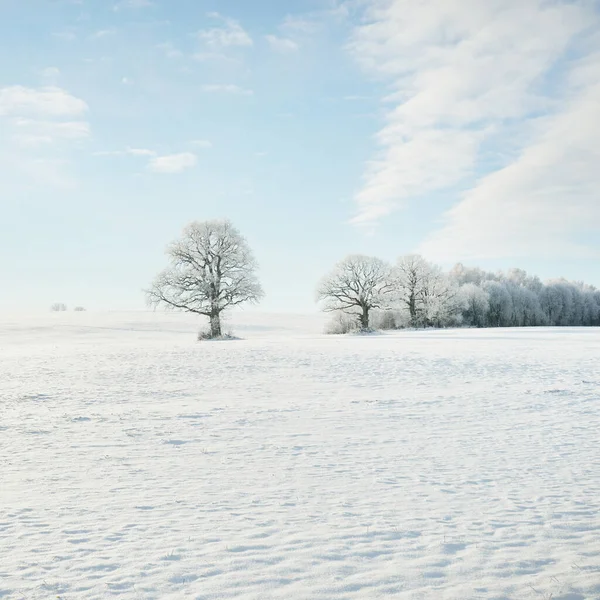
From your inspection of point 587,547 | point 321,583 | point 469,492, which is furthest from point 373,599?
point 469,492

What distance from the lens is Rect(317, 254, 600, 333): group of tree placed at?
59938mm

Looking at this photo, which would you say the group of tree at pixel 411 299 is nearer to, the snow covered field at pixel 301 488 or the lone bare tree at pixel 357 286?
the lone bare tree at pixel 357 286

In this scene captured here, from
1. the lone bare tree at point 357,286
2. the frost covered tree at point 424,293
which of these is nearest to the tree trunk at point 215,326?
the lone bare tree at point 357,286

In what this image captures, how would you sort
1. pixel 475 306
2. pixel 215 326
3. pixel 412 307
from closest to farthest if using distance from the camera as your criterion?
1. pixel 215 326
2. pixel 412 307
3. pixel 475 306

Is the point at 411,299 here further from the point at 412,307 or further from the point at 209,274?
the point at 209,274

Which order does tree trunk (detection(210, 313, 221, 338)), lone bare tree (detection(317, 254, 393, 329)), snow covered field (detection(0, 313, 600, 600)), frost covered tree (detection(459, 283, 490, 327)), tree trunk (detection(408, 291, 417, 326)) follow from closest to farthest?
snow covered field (detection(0, 313, 600, 600)) < tree trunk (detection(210, 313, 221, 338)) < lone bare tree (detection(317, 254, 393, 329)) < tree trunk (detection(408, 291, 417, 326)) < frost covered tree (detection(459, 283, 490, 327))

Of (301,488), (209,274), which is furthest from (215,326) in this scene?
(301,488)

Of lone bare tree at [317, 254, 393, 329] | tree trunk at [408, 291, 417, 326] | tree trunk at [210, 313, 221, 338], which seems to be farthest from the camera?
tree trunk at [408, 291, 417, 326]

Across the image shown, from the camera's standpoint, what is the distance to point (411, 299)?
67.9m

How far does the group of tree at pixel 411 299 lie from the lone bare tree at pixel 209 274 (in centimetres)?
1602

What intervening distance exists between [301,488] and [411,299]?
6048 centimetres

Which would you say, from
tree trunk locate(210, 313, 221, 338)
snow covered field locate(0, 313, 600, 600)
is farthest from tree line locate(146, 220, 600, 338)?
snow covered field locate(0, 313, 600, 600)

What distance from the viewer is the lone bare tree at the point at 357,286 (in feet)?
195

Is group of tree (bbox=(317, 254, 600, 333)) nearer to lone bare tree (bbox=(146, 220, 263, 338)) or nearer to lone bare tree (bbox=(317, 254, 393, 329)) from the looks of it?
lone bare tree (bbox=(317, 254, 393, 329))
